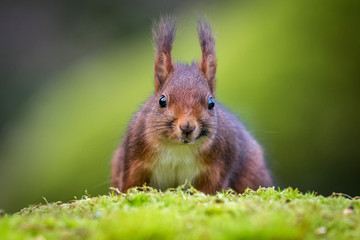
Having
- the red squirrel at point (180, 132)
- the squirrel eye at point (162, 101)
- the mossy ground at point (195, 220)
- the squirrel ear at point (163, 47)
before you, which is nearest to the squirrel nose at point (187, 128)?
the red squirrel at point (180, 132)

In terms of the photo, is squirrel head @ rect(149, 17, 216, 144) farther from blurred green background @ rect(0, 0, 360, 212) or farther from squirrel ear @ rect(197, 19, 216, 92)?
blurred green background @ rect(0, 0, 360, 212)

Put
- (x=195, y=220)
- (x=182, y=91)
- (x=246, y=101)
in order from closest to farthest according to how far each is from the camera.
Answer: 1. (x=195, y=220)
2. (x=182, y=91)
3. (x=246, y=101)

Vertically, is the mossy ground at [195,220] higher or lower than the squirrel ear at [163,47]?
lower

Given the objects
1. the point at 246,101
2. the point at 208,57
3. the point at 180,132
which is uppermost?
the point at 208,57

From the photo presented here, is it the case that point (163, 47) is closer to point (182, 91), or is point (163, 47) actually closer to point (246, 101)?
point (182, 91)

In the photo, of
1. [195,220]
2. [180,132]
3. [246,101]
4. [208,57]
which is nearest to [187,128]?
[180,132]

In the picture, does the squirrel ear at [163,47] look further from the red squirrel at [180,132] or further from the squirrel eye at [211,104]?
the squirrel eye at [211,104]

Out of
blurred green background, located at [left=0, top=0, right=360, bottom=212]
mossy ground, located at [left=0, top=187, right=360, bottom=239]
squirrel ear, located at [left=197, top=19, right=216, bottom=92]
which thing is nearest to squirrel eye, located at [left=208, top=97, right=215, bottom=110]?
squirrel ear, located at [left=197, top=19, right=216, bottom=92]

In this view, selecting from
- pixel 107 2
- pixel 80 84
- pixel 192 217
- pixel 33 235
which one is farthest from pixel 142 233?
pixel 107 2
